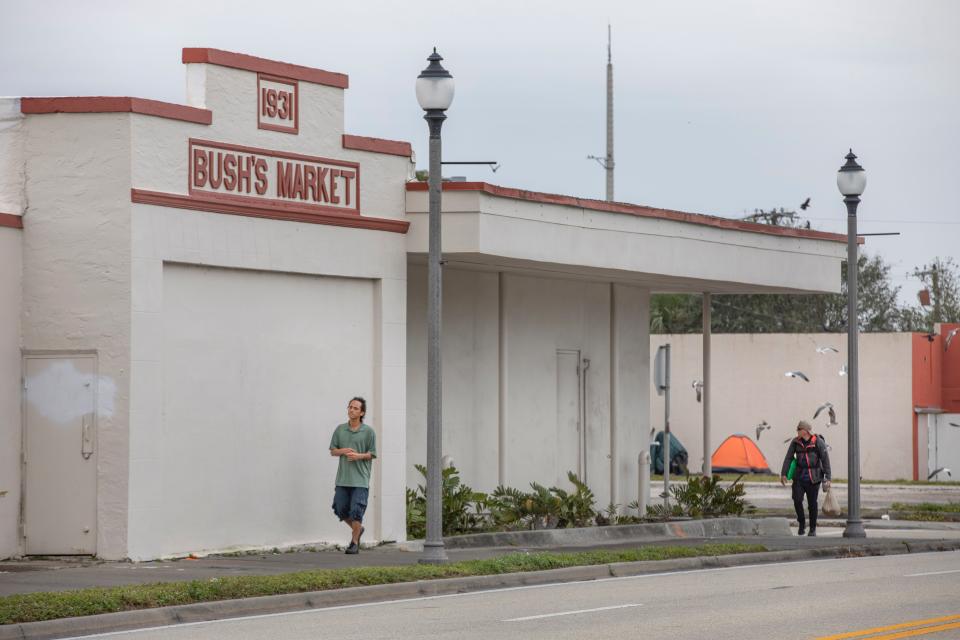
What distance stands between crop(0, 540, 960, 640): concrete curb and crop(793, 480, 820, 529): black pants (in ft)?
8.78

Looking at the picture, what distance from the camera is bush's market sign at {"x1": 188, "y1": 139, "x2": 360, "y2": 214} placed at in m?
17.7

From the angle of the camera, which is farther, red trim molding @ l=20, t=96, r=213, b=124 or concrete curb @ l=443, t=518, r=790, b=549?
concrete curb @ l=443, t=518, r=790, b=549

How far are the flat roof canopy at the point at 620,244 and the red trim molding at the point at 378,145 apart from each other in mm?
440

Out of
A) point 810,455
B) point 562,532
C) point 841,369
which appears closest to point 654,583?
point 562,532

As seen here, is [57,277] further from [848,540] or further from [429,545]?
[848,540]

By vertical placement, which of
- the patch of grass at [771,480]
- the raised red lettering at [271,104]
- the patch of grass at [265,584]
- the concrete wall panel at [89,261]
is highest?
the raised red lettering at [271,104]

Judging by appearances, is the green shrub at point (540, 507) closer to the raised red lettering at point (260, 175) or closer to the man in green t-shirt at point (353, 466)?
the man in green t-shirt at point (353, 466)

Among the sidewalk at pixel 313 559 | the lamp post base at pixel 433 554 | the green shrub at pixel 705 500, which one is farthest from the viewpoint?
the green shrub at pixel 705 500

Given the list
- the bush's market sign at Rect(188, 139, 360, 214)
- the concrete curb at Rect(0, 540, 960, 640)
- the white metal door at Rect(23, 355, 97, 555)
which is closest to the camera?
the concrete curb at Rect(0, 540, 960, 640)

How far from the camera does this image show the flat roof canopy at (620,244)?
19.7m

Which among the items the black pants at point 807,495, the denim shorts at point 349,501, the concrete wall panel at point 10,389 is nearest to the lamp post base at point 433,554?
the denim shorts at point 349,501

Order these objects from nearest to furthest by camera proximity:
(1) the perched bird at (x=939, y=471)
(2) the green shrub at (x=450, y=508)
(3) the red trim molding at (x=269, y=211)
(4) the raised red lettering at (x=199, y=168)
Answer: (3) the red trim molding at (x=269, y=211), (4) the raised red lettering at (x=199, y=168), (2) the green shrub at (x=450, y=508), (1) the perched bird at (x=939, y=471)

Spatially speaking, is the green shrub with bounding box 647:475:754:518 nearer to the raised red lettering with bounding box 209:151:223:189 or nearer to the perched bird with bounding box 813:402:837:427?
the raised red lettering with bounding box 209:151:223:189

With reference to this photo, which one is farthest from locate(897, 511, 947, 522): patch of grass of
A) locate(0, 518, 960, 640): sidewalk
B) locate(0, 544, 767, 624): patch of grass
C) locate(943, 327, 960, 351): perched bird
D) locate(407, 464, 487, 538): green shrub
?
locate(943, 327, 960, 351): perched bird
